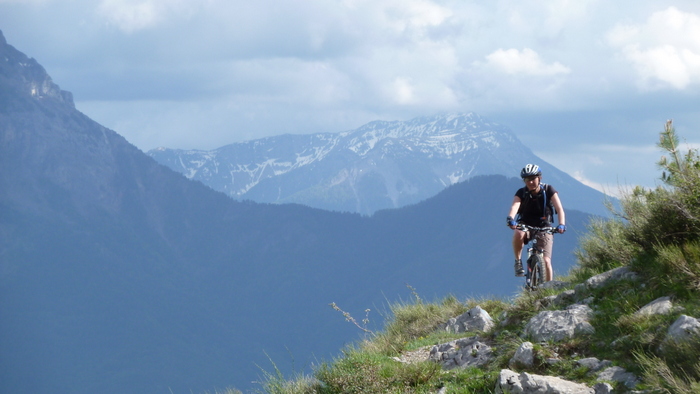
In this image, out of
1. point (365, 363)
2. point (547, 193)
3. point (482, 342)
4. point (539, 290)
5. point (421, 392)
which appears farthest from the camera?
point (547, 193)

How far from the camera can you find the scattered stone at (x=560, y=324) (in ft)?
25.2

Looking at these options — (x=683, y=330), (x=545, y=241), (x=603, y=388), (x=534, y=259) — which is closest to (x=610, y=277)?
(x=545, y=241)

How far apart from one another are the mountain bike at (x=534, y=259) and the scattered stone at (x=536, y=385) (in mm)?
4133

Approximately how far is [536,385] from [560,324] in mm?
1596

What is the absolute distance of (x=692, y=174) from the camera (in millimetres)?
8281

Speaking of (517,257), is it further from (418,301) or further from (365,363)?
(365,363)

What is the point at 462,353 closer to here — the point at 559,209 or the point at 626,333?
the point at 626,333

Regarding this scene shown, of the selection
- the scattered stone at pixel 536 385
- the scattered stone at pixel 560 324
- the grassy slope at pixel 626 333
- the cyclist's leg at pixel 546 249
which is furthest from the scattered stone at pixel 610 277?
the scattered stone at pixel 536 385

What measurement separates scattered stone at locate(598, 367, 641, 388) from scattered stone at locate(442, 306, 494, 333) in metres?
3.06

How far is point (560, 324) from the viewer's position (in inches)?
309

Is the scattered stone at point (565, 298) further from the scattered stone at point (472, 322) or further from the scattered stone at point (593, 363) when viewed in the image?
the scattered stone at point (593, 363)

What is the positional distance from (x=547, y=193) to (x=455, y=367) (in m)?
3.84

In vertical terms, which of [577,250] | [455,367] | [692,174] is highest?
[692,174]

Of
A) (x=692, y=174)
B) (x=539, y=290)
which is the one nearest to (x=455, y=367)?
(x=539, y=290)
